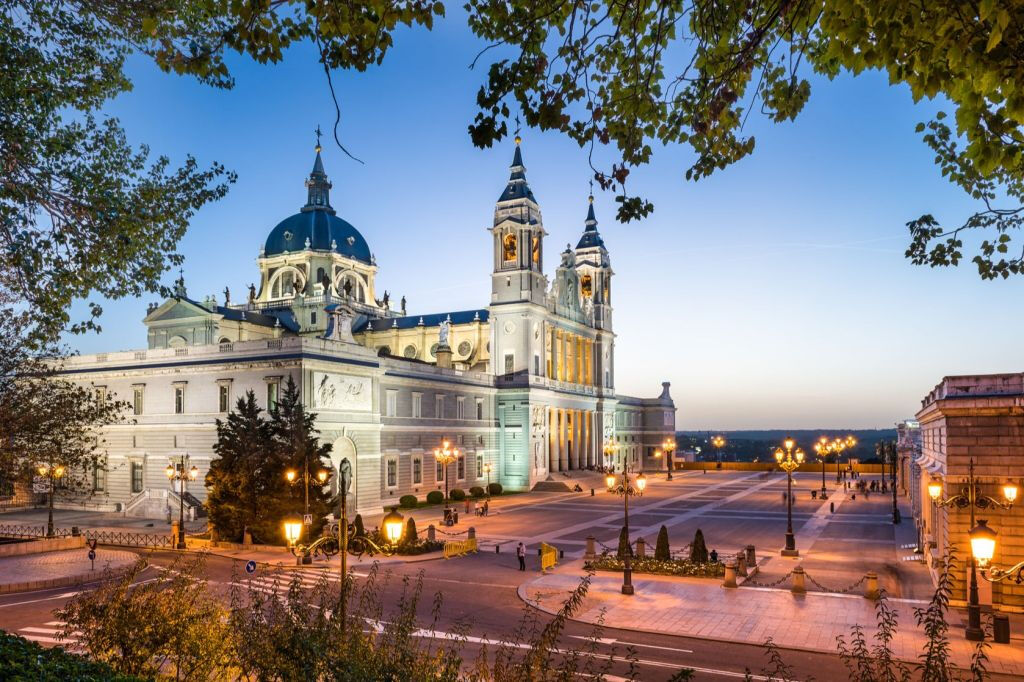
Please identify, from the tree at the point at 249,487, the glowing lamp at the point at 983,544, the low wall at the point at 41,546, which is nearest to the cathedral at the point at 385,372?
the tree at the point at 249,487

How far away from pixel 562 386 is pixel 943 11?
257 feet

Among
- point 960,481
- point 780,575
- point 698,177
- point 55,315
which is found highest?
point 698,177

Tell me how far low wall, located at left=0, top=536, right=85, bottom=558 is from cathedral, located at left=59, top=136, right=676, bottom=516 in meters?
5.87

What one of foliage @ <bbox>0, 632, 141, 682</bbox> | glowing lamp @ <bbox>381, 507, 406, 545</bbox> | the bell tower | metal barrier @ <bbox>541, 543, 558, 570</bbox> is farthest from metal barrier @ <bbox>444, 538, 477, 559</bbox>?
the bell tower

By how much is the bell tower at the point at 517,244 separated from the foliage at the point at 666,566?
4683 cm

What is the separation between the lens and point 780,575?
1184 inches

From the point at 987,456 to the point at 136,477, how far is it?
49.5 metres

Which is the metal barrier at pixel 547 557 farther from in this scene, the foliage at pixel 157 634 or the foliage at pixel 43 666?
the foliage at pixel 43 666

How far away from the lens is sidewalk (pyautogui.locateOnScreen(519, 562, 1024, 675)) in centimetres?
1986

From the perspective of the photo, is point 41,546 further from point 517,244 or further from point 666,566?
point 517,244

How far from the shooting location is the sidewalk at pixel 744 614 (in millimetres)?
19859

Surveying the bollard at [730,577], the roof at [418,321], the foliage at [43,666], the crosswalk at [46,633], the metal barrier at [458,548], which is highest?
the roof at [418,321]

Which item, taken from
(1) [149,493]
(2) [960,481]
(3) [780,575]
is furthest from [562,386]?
(2) [960,481]

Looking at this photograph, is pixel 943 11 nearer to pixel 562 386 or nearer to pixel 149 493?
pixel 149 493
